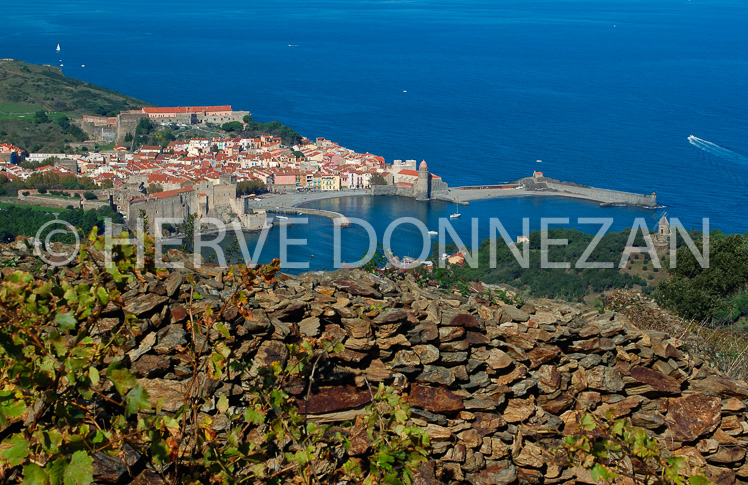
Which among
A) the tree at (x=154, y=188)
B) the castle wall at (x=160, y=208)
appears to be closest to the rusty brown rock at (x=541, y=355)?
the castle wall at (x=160, y=208)

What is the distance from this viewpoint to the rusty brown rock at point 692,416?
320 cm

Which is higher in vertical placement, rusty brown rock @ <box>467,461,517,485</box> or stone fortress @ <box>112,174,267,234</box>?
stone fortress @ <box>112,174,267,234</box>

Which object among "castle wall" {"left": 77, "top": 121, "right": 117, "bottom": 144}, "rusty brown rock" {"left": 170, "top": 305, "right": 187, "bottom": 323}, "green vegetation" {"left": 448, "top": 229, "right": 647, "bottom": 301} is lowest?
"green vegetation" {"left": 448, "top": 229, "right": 647, "bottom": 301}

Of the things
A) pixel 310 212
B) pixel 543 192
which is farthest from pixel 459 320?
pixel 543 192

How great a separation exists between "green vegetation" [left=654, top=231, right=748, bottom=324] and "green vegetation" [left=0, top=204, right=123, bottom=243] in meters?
16.3

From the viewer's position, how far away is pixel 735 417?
327 cm

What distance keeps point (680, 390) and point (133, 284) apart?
2.23 metres

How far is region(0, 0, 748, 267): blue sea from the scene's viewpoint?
37125mm

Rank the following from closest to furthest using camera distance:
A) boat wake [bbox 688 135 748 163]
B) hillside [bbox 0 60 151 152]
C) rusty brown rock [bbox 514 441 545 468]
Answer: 1. rusty brown rock [bbox 514 441 545 468]
2. boat wake [bbox 688 135 748 163]
3. hillside [bbox 0 60 151 152]

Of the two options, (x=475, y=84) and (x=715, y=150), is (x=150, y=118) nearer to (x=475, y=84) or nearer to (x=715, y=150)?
(x=475, y=84)

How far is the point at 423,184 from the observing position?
35.4 meters

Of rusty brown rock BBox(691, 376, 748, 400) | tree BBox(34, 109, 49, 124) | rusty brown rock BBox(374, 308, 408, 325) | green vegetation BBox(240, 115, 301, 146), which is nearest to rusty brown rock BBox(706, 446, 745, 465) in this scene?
rusty brown rock BBox(691, 376, 748, 400)

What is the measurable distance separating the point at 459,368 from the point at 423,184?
32507mm

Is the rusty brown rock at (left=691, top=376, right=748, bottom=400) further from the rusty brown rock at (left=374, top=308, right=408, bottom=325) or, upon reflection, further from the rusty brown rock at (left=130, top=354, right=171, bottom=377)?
the rusty brown rock at (left=130, top=354, right=171, bottom=377)
